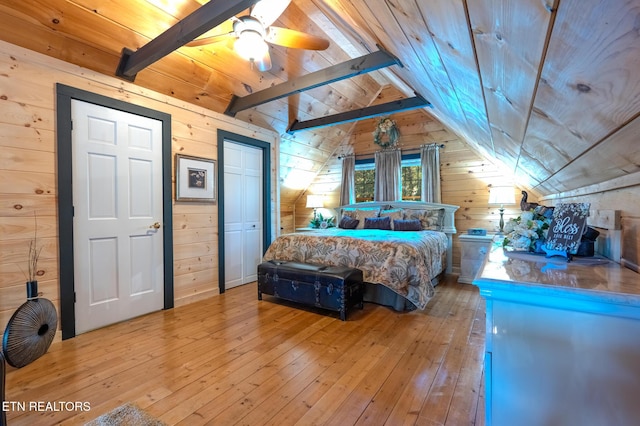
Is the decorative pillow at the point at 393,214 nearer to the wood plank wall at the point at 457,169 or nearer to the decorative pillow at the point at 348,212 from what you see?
the decorative pillow at the point at 348,212

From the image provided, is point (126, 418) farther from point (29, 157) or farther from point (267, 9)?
point (267, 9)

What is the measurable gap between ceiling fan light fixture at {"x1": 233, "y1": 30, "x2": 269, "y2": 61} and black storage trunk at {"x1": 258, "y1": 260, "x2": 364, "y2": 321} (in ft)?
6.83

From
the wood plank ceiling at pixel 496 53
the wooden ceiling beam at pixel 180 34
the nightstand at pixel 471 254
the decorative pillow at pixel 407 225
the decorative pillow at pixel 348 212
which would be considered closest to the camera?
the wood plank ceiling at pixel 496 53

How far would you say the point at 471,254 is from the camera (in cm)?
411

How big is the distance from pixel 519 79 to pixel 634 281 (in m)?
0.72

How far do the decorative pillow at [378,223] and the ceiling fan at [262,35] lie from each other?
2.97 m

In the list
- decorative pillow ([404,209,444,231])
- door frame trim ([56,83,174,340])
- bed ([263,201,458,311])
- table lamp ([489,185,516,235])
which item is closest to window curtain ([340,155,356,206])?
decorative pillow ([404,209,444,231])

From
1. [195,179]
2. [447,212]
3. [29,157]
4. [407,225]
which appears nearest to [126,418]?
[29,157]

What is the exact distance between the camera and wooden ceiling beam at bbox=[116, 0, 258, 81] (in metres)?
1.90

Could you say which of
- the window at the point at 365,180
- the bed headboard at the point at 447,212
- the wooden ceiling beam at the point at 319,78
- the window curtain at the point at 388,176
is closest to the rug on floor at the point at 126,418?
the wooden ceiling beam at the point at 319,78

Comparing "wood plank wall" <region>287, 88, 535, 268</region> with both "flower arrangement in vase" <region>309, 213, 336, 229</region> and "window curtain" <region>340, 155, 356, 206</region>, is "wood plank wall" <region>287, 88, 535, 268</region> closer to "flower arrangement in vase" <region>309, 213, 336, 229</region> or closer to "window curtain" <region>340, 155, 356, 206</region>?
"window curtain" <region>340, 155, 356, 206</region>

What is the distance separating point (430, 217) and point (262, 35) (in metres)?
3.59

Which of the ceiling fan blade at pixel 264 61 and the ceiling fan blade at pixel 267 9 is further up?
the ceiling fan blade at pixel 267 9

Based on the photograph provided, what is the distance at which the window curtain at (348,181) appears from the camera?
19.1ft
